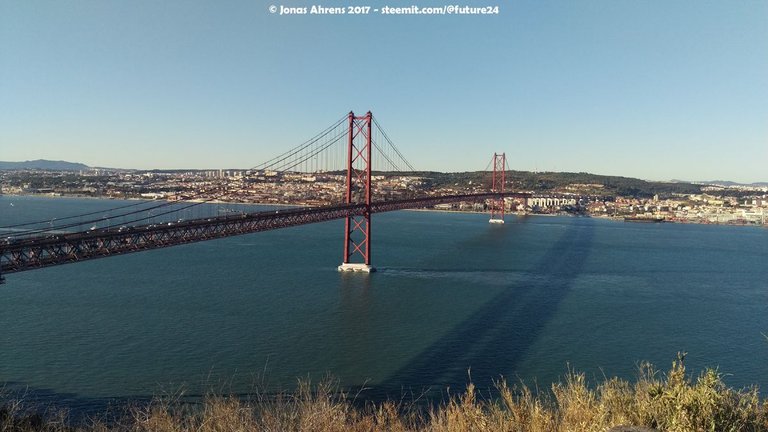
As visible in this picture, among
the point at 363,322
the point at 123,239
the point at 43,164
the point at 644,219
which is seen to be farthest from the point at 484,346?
the point at 43,164

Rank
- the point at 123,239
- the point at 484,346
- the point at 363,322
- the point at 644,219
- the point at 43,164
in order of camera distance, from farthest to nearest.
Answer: the point at 43,164
the point at 644,219
the point at 363,322
the point at 484,346
the point at 123,239

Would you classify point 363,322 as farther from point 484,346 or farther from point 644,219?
point 644,219

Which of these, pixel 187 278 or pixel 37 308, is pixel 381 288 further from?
pixel 37 308

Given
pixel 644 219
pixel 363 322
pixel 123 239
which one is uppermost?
pixel 123 239

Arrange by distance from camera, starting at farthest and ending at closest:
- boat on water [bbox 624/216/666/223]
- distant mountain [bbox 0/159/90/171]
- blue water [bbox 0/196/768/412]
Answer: distant mountain [bbox 0/159/90/171] < boat on water [bbox 624/216/666/223] < blue water [bbox 0/196/768/412]

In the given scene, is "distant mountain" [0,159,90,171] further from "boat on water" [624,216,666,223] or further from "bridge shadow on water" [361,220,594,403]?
"bridge shadow on water" [361,220,594,403]

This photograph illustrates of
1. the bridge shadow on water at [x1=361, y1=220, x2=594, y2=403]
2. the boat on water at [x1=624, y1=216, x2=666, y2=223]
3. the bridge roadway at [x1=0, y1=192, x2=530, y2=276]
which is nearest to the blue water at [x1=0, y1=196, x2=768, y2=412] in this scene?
the bridge shadow on water at [x1=361, y1=220, x2=594, y2=403]

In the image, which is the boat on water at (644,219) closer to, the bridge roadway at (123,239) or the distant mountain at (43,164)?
the bridge roadway at (123,239)
